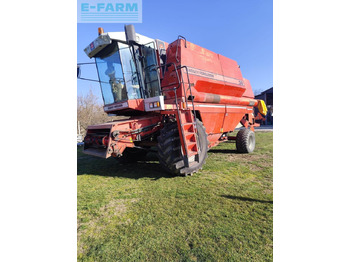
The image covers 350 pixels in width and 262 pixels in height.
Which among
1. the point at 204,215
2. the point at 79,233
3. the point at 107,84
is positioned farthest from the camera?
the point at 107,84

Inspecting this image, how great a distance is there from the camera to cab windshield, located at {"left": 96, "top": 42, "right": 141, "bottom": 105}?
14.3 feet

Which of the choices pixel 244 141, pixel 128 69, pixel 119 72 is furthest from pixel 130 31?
pixel 244 141

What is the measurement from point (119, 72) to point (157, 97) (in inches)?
47.6

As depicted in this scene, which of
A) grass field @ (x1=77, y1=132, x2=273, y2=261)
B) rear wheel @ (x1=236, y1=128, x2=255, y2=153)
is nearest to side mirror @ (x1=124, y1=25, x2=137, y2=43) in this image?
grass field @ (x1=77, y1=132, x2=273, y2=261)

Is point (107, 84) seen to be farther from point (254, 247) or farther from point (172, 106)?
point (254, 247)

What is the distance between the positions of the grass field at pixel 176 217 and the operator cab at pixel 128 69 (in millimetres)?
1831

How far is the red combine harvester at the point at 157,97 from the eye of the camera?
408 centimetres

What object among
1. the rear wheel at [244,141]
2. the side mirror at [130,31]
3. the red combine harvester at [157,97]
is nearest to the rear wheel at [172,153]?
the red combine harvester at [157,97]

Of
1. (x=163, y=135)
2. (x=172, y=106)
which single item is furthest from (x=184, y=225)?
(x=172, y=106)

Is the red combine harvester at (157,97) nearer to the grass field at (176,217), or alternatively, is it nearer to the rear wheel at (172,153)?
the rear wheel at (172,153)

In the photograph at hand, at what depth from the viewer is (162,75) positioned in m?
4.98

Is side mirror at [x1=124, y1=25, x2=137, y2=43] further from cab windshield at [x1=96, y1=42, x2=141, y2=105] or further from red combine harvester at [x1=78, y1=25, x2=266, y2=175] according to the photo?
cab windshield at [x1=96, y1=42, x2=141, y2=105]

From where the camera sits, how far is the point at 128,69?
4422mm

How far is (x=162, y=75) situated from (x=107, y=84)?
1481mm
